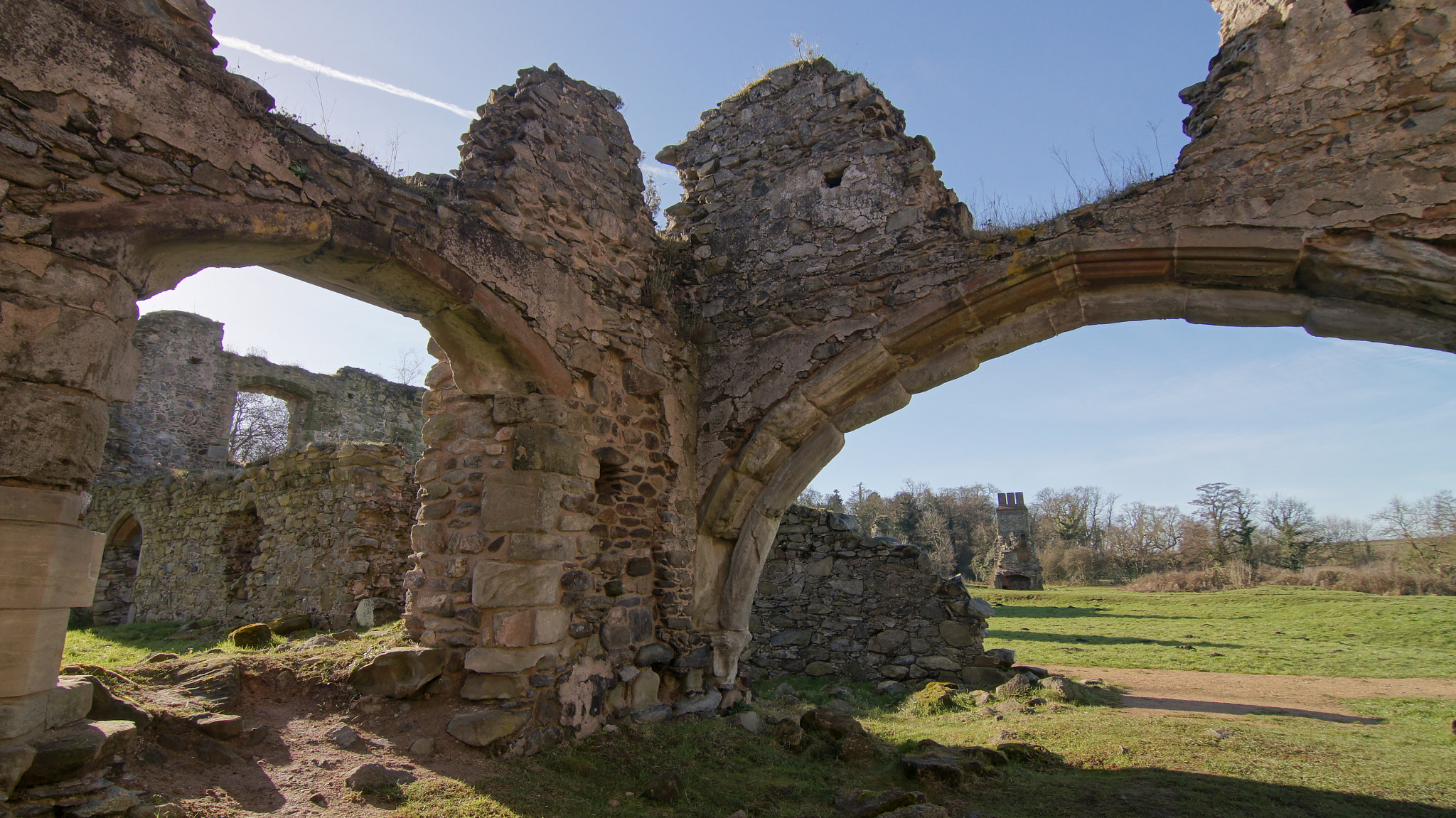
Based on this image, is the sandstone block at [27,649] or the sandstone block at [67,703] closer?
the sandstone block at [27,649]

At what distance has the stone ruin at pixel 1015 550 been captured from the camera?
Answer: 25.8m

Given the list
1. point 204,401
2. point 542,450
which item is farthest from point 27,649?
point 204,401

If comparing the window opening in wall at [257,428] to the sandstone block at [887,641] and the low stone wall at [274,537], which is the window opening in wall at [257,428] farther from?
the sandstone block at [887,641]

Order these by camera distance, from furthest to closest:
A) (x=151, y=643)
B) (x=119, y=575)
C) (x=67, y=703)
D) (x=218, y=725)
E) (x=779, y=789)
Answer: (x=119, y=575) < (x=151, y=643) < (x=779, y=789) < (x=218, y=725) < (x=67, y=703)

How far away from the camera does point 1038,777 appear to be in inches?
180

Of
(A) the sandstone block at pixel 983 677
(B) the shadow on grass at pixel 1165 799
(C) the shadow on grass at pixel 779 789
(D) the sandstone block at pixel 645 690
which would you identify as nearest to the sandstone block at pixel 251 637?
(D) the sandstone block at pixel 645 690

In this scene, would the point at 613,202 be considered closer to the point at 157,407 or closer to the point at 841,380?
the point at 841,380

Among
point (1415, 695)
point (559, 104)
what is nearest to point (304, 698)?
point (559, 104)

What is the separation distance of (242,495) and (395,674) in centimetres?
675

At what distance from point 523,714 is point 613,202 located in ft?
12.2

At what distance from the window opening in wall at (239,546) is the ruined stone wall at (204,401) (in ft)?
9.73

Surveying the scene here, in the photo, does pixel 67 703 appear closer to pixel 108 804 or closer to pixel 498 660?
pixel 108 804

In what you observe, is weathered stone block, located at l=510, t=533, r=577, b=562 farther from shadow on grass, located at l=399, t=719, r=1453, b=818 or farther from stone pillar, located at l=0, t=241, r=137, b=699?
stone pillar, located at l=0, t=241, r=137, b=699

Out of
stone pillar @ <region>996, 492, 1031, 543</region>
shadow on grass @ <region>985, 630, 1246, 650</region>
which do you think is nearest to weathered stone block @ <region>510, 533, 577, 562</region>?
shadow on grass @ <region>985, 630, 1246, 650</region>
